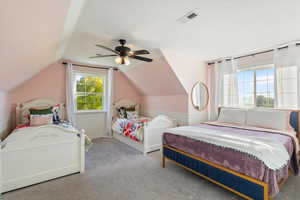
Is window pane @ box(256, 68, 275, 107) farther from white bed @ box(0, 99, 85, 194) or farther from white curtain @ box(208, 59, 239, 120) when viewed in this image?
white bed @ box(0, 99, 85, 194)

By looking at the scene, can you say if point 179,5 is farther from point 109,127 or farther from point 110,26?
point 109,127

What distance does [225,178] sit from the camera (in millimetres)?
1742

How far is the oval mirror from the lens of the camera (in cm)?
390

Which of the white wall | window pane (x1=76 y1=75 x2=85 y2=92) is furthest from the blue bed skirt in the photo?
window pane (x1=76 y1=75 x2=85 y2=92)

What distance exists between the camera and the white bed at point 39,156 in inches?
73.2

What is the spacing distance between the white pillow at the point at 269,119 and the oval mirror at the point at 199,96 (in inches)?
48.4

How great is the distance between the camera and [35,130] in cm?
204

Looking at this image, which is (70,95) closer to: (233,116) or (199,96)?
(199,96)

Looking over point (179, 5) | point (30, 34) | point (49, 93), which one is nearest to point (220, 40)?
point (179, 5)

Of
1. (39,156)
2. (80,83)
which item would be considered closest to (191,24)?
(39,156)

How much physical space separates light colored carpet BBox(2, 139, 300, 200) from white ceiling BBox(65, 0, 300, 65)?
2.26 metres

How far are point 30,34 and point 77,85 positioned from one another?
2.87 metres

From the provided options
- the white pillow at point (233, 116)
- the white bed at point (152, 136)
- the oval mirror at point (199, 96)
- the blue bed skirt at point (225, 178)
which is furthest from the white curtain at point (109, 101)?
the white pillow at point (233, 116)

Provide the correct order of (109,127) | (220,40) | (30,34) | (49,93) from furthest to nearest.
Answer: (109,127), (49,93), (220,40), (30,34)
